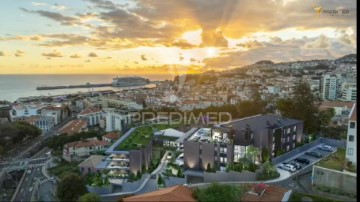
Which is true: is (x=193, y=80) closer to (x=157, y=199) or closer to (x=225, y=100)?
(x=225, y=100)

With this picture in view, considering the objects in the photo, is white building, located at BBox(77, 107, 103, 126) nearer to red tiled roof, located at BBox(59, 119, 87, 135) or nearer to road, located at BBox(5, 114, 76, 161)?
red tiled roof, located at BBox(59, 119, 87, 135)

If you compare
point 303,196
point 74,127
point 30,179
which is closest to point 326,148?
point 303,196

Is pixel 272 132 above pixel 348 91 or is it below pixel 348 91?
below

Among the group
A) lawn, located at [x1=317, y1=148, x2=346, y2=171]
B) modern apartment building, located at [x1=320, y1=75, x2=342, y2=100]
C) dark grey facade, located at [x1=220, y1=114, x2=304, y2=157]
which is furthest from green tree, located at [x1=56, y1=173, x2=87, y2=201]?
modern apartment building, located at [x1=320, y1=75, x2=342, y2=100]

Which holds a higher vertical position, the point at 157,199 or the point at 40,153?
the point at 157,199

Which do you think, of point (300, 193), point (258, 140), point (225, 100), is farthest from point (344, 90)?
point (300, 193)

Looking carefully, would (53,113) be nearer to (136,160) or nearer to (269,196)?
(136,160)

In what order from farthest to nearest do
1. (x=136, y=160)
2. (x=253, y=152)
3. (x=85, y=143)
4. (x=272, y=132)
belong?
1. (x=85, y=143)
2. (x=136, y=160)
3. (x=272, y=132)
4. (x=253, y=152)
